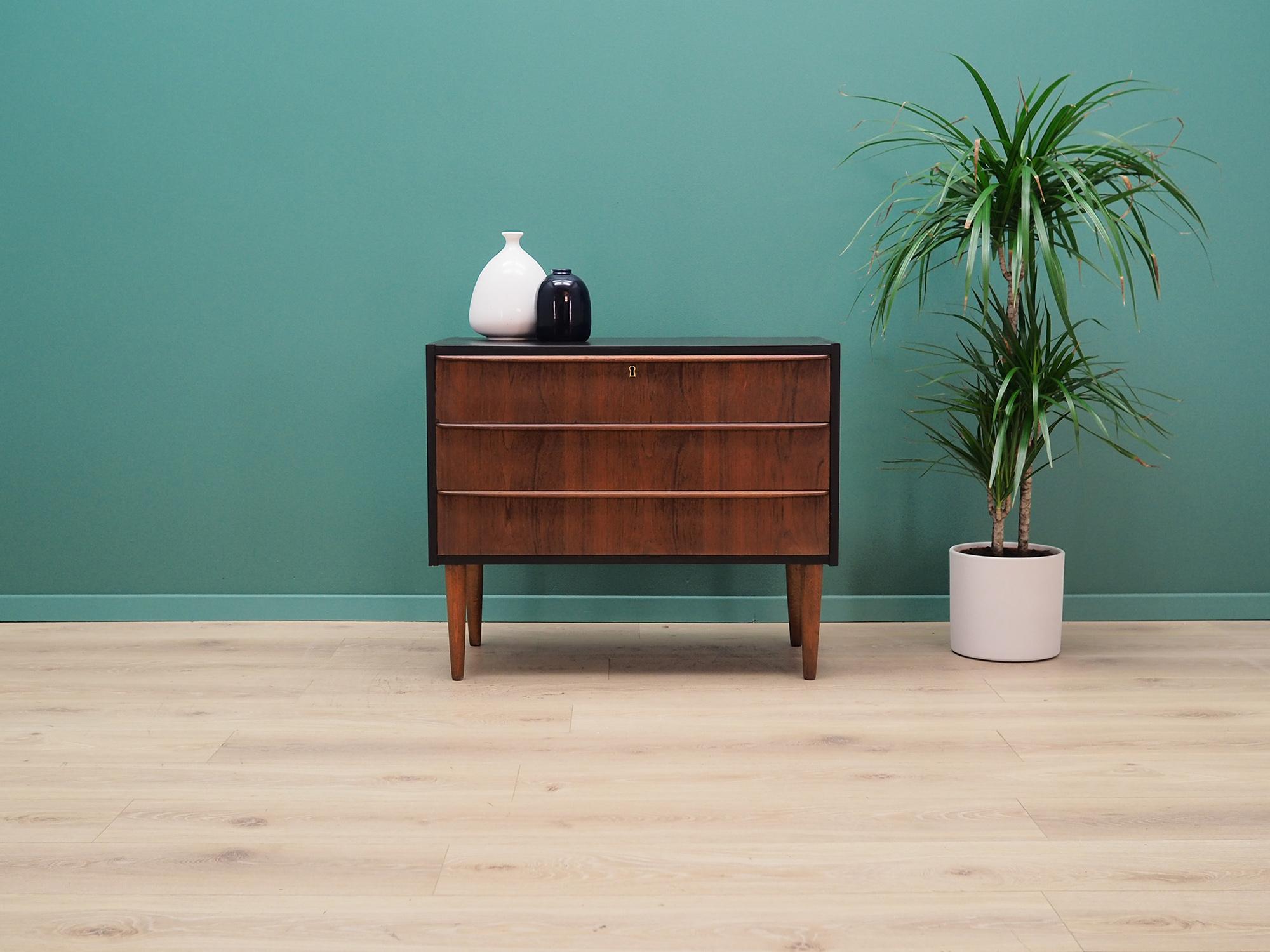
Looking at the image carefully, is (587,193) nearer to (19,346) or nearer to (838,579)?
(838,579)

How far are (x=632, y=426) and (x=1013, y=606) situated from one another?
96 cm

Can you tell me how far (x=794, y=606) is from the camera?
2699 mm

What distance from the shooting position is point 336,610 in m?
2.93

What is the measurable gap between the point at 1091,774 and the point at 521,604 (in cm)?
149

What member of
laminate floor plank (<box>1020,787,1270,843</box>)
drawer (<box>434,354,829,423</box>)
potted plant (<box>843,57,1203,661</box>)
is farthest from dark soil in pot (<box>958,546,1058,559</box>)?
laminate floor plank (<box>1020,787,1270,843</box>)

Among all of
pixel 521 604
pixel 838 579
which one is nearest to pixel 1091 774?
pixel 838 579

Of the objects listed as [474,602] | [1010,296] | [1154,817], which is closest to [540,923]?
[1154,817]

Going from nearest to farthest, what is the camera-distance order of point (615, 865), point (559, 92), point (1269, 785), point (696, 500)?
point (615, 865) → point (1269, 785) → point (696, 500) → point (559, 92)

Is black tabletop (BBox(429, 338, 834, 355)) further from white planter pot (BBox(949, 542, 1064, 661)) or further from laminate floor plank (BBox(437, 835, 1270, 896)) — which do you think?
laminate floor plank (BBox(437, 835, 1270, 896))

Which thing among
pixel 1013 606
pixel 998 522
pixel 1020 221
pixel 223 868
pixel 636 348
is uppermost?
pixel 1020 221

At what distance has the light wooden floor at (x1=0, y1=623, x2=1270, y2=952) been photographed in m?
1.43

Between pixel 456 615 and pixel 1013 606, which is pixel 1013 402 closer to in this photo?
pixel 1013 606

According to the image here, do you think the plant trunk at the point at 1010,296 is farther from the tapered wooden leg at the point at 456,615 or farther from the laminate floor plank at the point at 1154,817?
the tapered wooden leg at the point at 456,615

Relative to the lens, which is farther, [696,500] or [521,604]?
[521,604]
